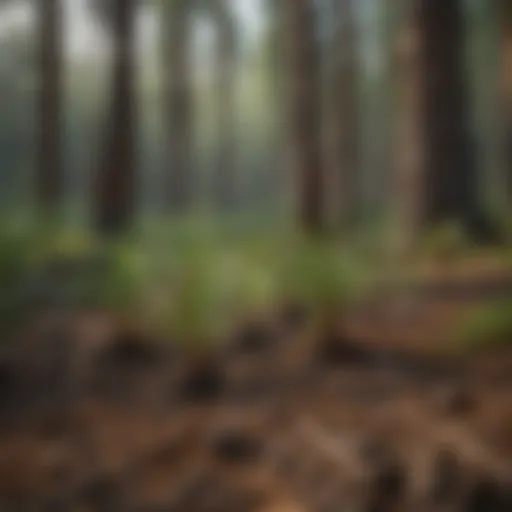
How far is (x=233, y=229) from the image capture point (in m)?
1.60

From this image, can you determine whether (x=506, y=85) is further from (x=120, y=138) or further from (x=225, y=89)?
(x=120, y=138)

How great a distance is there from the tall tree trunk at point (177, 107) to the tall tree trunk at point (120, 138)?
7 cm

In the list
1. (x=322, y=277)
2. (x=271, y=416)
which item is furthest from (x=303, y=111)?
(x=271, y=416)

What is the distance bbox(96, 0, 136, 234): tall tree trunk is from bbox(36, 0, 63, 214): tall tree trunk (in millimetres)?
92

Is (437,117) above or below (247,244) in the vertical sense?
above

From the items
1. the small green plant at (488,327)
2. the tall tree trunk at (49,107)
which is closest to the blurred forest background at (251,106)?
the tall tree trunk at (49,107)

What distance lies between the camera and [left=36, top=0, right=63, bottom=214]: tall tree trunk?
1.58 meters

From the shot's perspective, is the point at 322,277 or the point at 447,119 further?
the point at 447,119

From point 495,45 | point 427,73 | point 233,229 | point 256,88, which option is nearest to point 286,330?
point 233,229

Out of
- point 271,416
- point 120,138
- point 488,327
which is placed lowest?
point 271,416

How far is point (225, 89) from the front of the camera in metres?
1.67

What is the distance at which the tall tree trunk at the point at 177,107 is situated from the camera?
1.61 metres

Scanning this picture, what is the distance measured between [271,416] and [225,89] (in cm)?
68

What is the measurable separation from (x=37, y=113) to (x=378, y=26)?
2.39 ft
